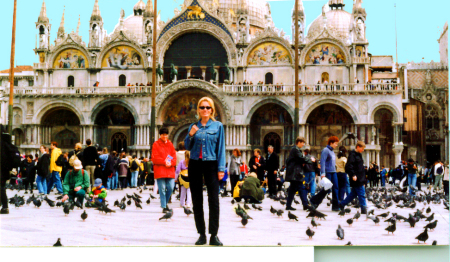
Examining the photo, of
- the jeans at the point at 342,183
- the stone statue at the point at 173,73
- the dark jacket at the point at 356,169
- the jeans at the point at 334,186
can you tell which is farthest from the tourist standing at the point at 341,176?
the stone statue at the point at 173,73

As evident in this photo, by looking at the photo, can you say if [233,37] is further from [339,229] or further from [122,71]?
[339,229]

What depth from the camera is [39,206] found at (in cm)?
1295

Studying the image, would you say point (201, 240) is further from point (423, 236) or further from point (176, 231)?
point (423, 236)

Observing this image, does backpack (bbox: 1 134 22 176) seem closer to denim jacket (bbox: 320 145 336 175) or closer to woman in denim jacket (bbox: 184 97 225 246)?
woman in denim jacket (bbox: 184 97 225 246)

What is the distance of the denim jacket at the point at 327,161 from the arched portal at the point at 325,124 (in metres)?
20.0

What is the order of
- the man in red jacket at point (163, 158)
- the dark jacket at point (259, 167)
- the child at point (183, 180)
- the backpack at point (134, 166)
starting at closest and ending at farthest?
the man in red jacket at point (163, 158)
the child at point (183, 180)
the dark jacket at point (259, 167)
the backpack at point (134, 166)

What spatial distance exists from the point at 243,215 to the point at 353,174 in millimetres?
2756

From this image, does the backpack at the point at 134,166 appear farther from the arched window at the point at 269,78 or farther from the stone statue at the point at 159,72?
the arched window at the point at 269,78

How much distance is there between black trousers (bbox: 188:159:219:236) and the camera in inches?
322

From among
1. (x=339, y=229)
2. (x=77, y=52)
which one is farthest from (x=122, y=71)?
(x=339, y=229)

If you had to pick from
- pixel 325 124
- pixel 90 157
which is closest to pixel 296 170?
pixel 90 157

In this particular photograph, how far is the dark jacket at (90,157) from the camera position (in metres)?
14.9

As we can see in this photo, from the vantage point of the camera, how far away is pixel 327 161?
12.6 m

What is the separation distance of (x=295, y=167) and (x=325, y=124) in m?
21.3
